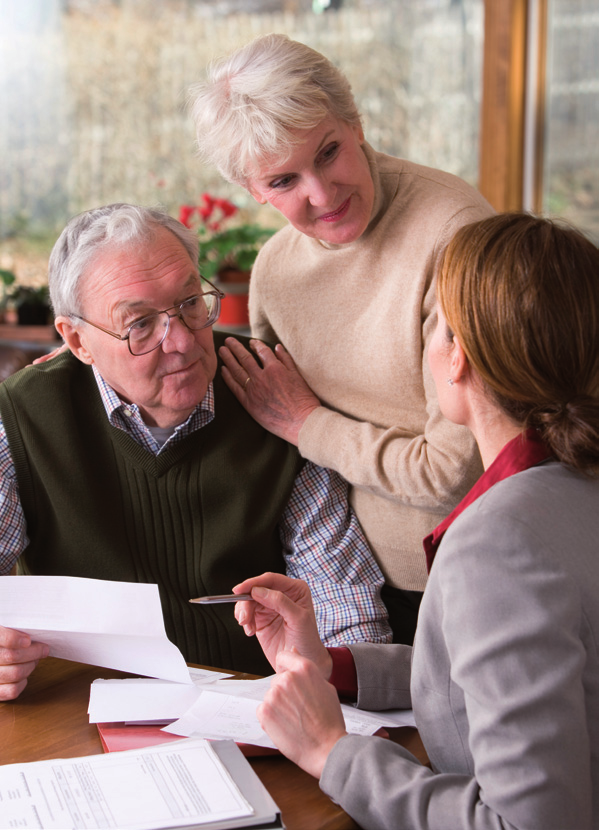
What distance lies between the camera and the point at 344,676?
1351 mm

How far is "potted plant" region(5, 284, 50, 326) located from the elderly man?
2.38m

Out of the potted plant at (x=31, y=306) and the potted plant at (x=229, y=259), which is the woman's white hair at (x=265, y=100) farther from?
the potted plant at (x=31, y=306)

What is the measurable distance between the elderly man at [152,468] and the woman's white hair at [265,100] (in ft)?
0.70

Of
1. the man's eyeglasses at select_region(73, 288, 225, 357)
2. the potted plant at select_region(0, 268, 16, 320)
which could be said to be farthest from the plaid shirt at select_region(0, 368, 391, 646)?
the potted plant at select_region(0, 268, 16, 320)

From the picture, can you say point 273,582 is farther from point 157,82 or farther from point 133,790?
point 157,82

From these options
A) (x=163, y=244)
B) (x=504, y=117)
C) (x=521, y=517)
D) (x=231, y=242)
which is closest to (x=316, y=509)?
(x=163, y=244)

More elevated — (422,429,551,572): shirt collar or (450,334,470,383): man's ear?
(450,334,470,383): man's ear

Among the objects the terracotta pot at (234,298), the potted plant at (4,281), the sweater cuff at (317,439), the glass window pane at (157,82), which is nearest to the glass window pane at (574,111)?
the glass window pane at (157,82)

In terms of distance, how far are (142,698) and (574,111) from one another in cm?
389

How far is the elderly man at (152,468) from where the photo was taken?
170cm

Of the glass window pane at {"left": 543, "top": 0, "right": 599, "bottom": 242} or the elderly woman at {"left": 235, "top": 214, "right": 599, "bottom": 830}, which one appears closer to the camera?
the elderly woman at {"left": 235, "top": 214, "right": 599, "bottom": 830}

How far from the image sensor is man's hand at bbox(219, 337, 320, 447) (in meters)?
1.85

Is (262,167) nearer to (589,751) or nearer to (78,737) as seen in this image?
(78,737)

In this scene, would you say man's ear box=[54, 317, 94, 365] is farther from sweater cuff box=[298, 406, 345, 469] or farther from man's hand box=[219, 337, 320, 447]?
sweater cuff box=[298, 406, 345, 469]
